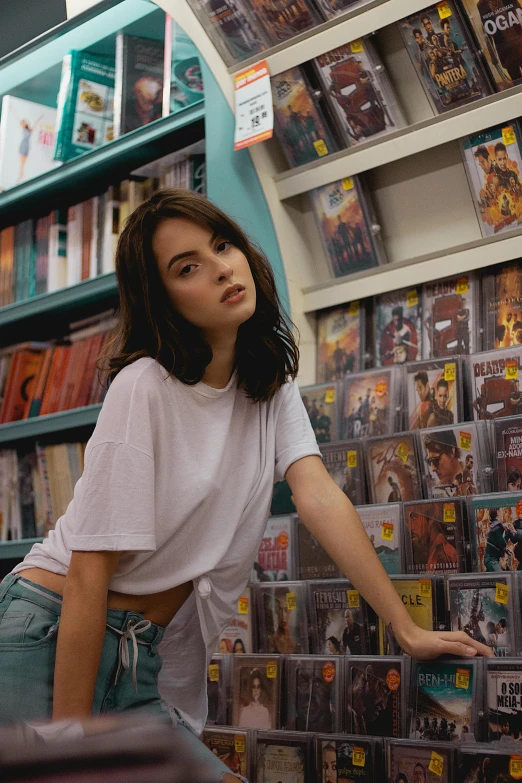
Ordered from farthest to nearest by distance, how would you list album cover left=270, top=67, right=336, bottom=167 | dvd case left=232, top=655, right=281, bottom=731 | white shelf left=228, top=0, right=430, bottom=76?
1. album cover left=270, top=67, right=336, bottom=167
2. white shelf left=228, top=0, right=430, bottom=76
3. dvd case left=232, top=655, right=281, bottom=731

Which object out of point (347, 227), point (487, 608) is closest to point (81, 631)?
point (487, 608)

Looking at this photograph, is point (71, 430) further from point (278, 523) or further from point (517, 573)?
point (517, 573)

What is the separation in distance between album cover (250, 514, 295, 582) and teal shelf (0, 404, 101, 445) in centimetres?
76

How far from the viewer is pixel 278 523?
2016 mm

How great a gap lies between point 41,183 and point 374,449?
164cm

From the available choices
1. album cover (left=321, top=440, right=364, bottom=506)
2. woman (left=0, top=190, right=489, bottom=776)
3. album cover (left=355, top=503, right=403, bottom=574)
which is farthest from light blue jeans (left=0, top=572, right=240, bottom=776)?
album cover (left=321, top=440, right=364, bottom=506)

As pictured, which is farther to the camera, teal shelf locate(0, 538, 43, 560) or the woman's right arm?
teal shelf locate(0, 538, 43, 560)

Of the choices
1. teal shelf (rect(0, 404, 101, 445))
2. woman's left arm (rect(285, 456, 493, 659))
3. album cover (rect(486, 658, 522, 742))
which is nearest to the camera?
woman's left arm (rect(285, 456, 493, 659))

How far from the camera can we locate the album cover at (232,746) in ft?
5.58

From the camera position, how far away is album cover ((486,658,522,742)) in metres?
1.42

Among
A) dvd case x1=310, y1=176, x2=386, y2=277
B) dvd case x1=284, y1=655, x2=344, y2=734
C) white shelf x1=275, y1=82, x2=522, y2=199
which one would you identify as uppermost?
white shelf x1=275, y1=82, x2=522, y2=199

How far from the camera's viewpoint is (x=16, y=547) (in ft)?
9.16

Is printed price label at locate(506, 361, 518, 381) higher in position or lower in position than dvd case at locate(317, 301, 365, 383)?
lower

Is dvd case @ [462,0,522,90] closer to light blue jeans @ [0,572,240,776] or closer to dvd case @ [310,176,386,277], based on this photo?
dvd case @ [310,176,386,277]
